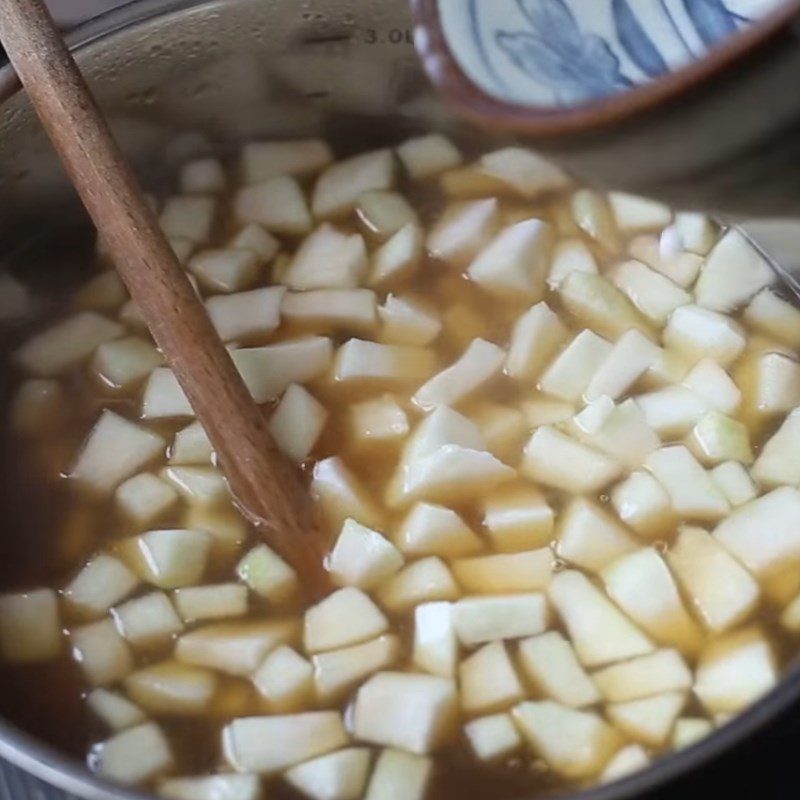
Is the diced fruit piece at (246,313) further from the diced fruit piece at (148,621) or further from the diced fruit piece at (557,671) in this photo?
the diced fruit piece at (557,671)

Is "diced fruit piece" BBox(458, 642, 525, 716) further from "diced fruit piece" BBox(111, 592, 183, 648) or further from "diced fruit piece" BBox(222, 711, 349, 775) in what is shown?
"diced fruit piece" BBox(111, 592, 183, 648)

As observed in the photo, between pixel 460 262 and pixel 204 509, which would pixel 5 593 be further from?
pixel 460 262

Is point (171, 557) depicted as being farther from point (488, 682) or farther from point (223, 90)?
point (223, 90)

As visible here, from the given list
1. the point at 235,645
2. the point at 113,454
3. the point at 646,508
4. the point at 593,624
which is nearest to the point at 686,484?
the point at 646,508

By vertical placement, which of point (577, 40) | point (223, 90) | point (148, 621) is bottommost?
point (148, 621)

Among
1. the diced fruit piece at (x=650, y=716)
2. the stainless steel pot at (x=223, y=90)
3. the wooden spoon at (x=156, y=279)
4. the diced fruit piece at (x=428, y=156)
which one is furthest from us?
the diced fruit piece at (x=428, y=156)

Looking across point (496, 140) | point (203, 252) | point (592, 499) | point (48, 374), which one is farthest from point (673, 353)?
point (48, 374)

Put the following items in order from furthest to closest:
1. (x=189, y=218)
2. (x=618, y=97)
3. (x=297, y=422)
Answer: (x=189, y=218) < (x=297, y=422) < (x=618, y=97)

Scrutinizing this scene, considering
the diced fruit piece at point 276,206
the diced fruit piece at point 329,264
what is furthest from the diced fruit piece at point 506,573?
the diced fruit piece at point 276,206
